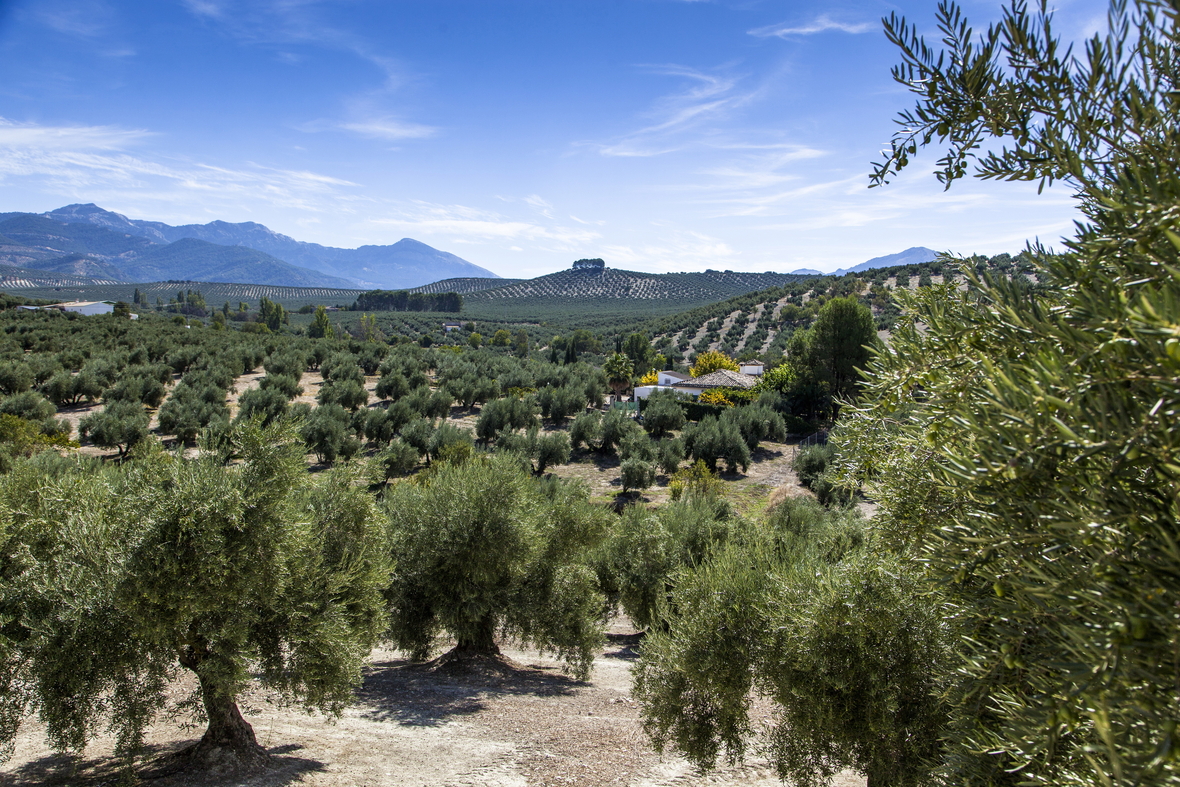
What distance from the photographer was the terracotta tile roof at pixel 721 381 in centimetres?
5312

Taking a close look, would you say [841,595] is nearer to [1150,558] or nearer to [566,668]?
[1150,558]

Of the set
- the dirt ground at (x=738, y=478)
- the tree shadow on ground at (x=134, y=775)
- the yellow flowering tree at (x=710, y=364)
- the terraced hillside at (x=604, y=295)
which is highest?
the terraced hillside at (x=604, y=295)

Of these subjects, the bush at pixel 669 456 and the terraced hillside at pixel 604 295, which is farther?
the terraced hillside at pixel 604 295

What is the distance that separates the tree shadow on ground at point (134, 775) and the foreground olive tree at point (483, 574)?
17.6 ft

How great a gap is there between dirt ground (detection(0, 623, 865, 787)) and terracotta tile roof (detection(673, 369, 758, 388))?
41.6 metres

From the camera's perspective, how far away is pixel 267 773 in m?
8.41

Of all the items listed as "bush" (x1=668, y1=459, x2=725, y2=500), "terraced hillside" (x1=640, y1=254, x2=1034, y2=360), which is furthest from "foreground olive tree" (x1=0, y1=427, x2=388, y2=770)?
"terraced hillside" (x1=640, y1=254, x2=1034, y2=360)

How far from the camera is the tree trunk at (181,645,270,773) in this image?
8.23 metres

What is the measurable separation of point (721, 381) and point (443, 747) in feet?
152

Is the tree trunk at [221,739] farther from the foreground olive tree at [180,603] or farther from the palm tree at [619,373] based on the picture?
the palm tree at [619,373]

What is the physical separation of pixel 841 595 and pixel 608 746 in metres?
5.82

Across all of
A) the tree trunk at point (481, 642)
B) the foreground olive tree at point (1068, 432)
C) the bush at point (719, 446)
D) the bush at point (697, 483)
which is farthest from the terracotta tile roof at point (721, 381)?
the foreground olive tree at point (1068, 432)

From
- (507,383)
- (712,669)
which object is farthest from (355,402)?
(712,669)

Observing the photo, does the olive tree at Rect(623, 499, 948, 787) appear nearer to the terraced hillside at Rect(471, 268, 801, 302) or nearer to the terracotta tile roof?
the terracotta tile roof
